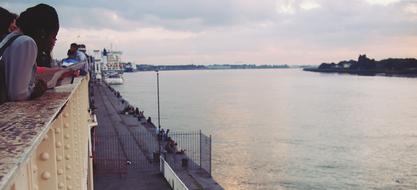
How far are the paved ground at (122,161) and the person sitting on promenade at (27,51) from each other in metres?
17.4

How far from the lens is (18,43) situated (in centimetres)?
205

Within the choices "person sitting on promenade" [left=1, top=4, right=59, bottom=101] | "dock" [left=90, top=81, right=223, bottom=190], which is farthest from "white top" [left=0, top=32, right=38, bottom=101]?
"dock" [left=90, top=81, right=223, bottom=190]

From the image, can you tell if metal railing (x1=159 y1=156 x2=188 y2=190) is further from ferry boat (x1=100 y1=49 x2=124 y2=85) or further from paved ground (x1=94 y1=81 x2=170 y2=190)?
ferry boat (x1=100 y1=49 x2=124 y2=85)

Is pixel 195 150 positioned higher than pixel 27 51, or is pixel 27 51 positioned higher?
pixel 27 51

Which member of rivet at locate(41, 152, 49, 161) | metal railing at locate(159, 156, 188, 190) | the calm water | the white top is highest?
the white top

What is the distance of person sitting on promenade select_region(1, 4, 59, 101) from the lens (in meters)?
2.05

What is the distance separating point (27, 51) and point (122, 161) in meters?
23.7

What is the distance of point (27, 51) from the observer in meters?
2.06

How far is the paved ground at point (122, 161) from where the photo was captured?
20.0 m

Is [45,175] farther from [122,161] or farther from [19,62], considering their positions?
[122,161]

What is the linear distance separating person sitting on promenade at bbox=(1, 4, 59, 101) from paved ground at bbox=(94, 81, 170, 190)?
685 inches

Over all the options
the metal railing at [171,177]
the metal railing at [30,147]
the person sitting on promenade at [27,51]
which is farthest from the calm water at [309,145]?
the metal railing at [30,147]

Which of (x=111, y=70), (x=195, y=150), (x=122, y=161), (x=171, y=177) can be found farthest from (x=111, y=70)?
(x=171, y=177)

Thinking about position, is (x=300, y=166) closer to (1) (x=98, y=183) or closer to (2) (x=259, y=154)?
(2) (x=259, y=154)
